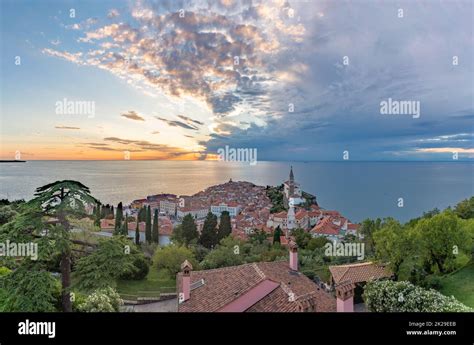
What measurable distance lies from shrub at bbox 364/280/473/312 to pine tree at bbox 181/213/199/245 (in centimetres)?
177

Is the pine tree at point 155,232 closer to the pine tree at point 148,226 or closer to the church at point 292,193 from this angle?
the pine tree at point 148,226

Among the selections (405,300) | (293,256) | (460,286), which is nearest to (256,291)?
(293,256)

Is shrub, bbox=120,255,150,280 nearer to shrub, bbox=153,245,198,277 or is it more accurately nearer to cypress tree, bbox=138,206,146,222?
shrub, bbox=153,245,198,277

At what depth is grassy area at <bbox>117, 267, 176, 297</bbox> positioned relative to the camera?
2.54 m

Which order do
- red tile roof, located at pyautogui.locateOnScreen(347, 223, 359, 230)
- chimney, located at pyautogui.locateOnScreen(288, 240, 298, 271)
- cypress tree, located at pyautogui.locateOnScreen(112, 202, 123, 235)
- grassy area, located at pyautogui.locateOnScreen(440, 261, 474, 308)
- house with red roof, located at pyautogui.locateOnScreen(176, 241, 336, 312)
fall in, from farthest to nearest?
red tile roof, located at pyautogui.locateOnScreen(347, 223, 359, 230)
chimney, located at pyautogui.locateOnScreen(288, 240, 298, 271)
cypress tree, located at pyautogui.locateOnScreen(112, 202, 123, 235)
grassy area, located at pyautogui.locateOnScreen(440, 261, 474, 308)
house with red roof, located at pyautogui.locateOnScreen(176, 241, 336, 312)

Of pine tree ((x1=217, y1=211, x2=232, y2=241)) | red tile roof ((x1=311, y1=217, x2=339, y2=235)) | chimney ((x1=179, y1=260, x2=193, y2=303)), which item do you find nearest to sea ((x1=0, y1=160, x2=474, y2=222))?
red tile roof ((x1=311, y1=217, x2=339, y2=235))

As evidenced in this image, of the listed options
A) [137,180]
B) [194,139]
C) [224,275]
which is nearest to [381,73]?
[194,139]

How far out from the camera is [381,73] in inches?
100

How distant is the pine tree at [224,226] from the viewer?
3.03 metres

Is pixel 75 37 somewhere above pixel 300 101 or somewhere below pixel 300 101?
above

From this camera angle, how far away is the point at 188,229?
10.1ft
